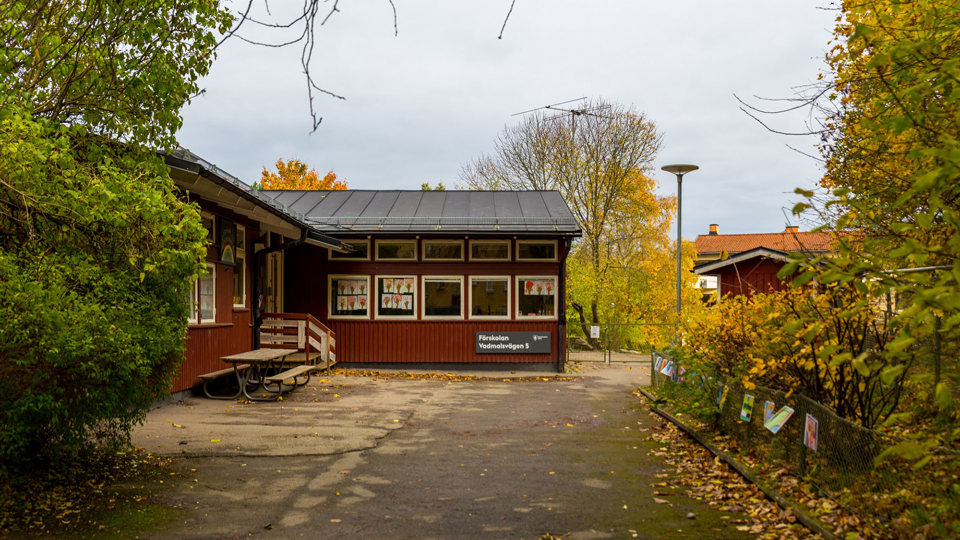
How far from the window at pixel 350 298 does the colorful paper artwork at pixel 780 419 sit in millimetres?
14722

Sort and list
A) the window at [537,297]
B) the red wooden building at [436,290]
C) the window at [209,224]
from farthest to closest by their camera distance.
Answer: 1. the window at [537,297]
2. the red wooden building at [436,290]
3. the window at [209,224]

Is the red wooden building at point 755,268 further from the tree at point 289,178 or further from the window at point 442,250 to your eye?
the tree at point 289,178

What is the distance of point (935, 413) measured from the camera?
7.94 metres

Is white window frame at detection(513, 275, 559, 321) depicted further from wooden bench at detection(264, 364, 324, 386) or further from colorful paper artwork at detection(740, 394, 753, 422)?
colorful paper artwork at detection(740, 394, 753, 422)

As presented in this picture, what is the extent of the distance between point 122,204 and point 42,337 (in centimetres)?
122

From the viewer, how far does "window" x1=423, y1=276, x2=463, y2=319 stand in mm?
20750

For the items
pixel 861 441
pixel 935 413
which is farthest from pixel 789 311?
pixel 861 441

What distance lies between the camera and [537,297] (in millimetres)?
20734

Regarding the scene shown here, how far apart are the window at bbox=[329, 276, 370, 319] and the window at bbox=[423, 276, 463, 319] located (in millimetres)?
1637

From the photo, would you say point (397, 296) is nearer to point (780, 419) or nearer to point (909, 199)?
point (780, 419)

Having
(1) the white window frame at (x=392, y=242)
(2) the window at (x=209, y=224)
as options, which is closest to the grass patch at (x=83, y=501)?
(2) the window at (x=209, y=224)

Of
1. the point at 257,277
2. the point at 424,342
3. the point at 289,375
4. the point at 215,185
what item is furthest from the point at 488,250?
the point at 215,185

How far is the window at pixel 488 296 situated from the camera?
20750 millimetres

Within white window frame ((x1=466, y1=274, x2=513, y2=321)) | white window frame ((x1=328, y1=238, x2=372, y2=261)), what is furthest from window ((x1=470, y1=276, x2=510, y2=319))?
white window frame ((x1=328, y1=238, x2=372, y2=261))
